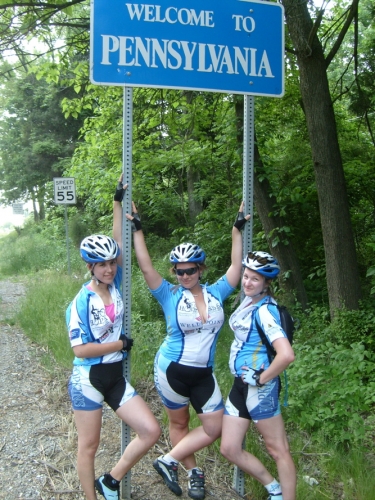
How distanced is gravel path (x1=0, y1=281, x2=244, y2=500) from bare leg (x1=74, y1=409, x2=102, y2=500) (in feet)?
1.67

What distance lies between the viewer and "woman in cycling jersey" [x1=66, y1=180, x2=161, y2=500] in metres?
3.13

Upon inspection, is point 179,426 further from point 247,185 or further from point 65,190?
point 65,190

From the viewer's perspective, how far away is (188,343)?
3.29 metres

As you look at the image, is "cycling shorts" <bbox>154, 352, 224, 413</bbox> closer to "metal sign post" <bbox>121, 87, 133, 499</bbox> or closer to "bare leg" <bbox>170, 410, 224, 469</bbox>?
"bare leg" <bbox>170, 410, 224, 469</bbox>

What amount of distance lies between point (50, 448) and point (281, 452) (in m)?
2.09

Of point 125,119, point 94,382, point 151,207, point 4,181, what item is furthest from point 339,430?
point 4,181

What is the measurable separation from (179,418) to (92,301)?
1028 mm

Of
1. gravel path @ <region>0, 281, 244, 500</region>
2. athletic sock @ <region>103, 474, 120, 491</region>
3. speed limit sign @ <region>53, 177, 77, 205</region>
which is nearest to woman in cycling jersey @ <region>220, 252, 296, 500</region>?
gravel path @ <region>0, 281, 244, 500</region>

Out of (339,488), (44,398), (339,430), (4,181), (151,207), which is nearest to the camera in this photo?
(339,488)

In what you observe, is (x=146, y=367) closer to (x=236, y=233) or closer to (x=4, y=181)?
(x=236, y=233)

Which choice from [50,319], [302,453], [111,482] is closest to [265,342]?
[111,482]

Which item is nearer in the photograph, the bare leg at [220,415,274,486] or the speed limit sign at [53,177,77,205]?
the bare leg at [220,415,274,486]

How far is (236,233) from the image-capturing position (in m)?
3.57

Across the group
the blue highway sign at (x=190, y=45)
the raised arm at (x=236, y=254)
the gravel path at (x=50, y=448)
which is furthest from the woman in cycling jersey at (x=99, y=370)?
the blue highway sign at (x=190, y=45)
